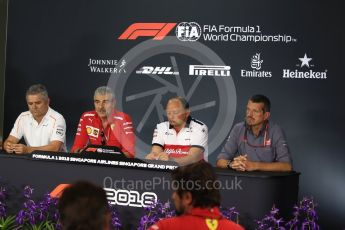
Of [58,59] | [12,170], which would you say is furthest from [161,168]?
[58,59]

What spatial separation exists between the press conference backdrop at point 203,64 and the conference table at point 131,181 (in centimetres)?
152

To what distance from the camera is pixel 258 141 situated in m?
5.28

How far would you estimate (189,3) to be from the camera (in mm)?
6684

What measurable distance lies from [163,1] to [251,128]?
2084mm

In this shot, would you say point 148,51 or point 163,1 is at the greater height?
point 163,1

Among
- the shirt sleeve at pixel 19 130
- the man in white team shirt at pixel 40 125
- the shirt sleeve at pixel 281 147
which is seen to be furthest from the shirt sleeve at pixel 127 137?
the shirt sleeve at pixel 281 147

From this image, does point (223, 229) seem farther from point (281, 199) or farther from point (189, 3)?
point (189, 3)

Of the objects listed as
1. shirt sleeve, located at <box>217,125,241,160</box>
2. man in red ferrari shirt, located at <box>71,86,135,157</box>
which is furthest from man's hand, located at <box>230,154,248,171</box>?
man in red ferrari shirt, located at <box>71,86,135,157</box>

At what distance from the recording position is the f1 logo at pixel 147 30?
6.75 m

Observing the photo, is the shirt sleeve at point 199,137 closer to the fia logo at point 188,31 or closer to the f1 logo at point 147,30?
the fia logo at point 188,31

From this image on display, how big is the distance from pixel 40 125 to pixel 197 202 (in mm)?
3798

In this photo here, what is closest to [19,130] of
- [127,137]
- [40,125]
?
[40,125]

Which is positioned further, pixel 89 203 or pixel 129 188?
pixel 129 188

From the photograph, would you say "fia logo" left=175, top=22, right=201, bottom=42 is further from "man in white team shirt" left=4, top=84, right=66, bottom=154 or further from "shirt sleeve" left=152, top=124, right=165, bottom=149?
"man in white team shirt" left=4, top=84, right=66, bottom=154
